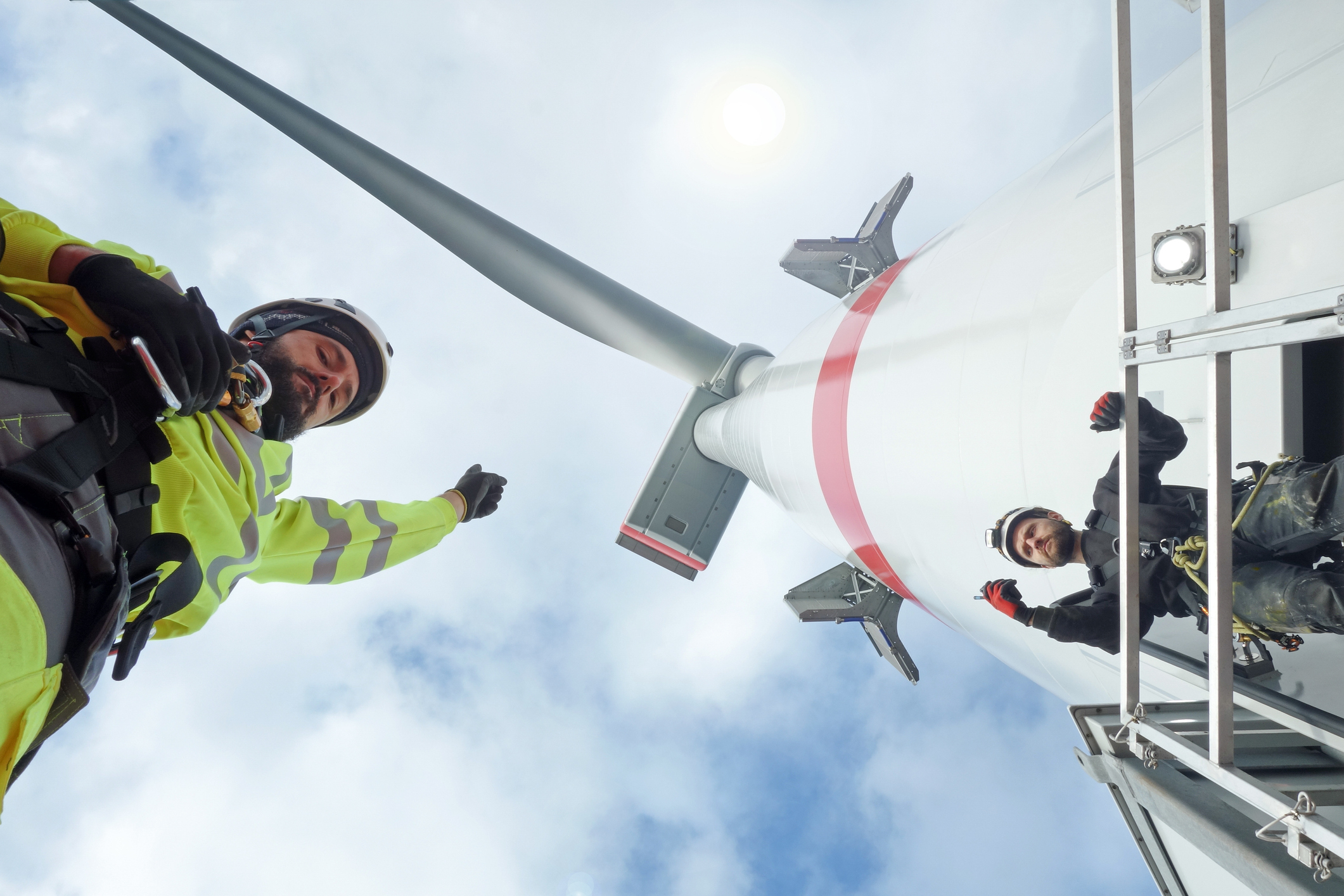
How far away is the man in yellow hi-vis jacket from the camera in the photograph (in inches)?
73.2

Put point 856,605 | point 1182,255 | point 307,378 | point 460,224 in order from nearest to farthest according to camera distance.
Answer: point 1182,255 < point 307,378 < point 460,224 < point 856,605

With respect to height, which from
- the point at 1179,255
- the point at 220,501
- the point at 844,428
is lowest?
the point at 220,501

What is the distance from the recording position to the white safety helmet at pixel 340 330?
141 inches

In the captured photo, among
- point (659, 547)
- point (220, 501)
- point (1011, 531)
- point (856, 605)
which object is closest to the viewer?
point (1011, 531)

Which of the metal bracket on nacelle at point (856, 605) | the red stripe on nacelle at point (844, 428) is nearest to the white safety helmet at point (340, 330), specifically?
the red stripe on nacelle at point (844, 428)

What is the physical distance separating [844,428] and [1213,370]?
6.70ft

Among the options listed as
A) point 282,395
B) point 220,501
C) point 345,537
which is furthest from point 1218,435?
point 345,537

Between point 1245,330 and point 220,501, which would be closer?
point 1245,330

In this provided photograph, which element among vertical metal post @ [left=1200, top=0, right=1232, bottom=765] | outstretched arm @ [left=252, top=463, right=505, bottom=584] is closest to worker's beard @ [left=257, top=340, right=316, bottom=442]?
outstretched arm @ [left=252, top=463, right=505, bottom=584]

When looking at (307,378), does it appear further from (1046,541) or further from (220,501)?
(1046,541)

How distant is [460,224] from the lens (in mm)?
8711

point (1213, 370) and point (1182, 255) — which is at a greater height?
point (1182, 255)

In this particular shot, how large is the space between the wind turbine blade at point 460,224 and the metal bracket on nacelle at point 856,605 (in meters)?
4.06

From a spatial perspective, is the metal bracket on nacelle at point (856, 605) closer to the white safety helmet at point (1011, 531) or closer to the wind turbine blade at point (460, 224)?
the wind turbine blade at point (460, 224)
